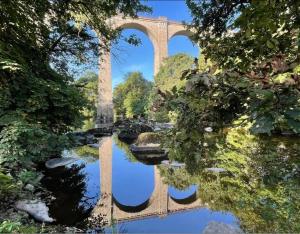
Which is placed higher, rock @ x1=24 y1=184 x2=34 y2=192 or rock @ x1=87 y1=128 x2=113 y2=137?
rock @ x1=87 y1=128 x2=113 y2=137

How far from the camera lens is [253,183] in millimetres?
5371

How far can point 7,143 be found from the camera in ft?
18.0

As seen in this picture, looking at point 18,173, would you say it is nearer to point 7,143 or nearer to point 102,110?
point 7,143

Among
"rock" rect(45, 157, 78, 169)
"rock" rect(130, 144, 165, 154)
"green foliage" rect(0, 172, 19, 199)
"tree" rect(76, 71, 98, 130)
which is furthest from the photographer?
"rock" rect(130, 144, 165, 154)

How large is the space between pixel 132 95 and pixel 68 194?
34.6 m

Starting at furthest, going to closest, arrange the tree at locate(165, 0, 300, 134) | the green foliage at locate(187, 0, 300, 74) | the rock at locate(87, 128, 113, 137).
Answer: the rock at locate(87, 128, 113, 137), the green foliage at locate(187, 0, 300, 74), the tree at locate(165, 0, 300, 134)

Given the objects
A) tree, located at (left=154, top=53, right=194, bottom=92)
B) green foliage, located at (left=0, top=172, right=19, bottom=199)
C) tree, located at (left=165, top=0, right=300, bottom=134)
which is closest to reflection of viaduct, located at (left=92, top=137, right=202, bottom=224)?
green foliage, located at (left=0, top=172, right=19, bottom=199)

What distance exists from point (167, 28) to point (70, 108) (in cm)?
3029

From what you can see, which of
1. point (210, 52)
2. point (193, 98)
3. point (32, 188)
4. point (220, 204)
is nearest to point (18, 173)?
point (32, 188)

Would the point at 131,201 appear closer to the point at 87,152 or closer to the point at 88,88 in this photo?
the point at 88,88

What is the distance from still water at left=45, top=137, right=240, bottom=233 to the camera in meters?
4.43

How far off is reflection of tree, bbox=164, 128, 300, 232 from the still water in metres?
0.22

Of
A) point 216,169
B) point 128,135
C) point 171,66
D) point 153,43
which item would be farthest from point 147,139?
point 153,43

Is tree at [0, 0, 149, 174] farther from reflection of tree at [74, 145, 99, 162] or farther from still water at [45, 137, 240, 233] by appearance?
reflection of tree at [74, 145, 99, 162]
